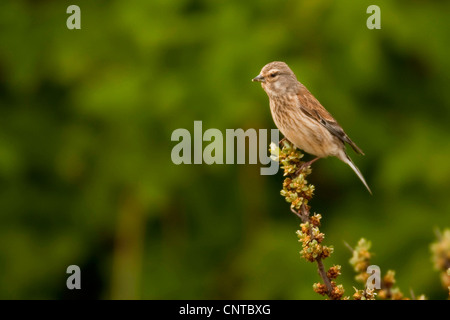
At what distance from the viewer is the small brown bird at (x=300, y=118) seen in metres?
5.36

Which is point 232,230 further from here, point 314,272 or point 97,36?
point 97,36

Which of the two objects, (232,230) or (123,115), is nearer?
(123,115)

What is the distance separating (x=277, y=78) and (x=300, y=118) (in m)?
0.45

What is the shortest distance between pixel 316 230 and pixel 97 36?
269 inches

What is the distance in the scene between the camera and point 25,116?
10164 mm

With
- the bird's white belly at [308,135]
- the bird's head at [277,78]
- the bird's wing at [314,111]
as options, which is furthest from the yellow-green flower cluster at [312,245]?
the bird's wing at [314,111]

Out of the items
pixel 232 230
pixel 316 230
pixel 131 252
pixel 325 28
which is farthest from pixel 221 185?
pixel 316 230

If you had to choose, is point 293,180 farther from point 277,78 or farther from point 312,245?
point 277,78

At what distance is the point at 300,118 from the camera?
573 centimetres

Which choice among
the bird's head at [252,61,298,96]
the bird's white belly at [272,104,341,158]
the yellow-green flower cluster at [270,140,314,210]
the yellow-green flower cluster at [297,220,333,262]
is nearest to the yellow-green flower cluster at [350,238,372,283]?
the yellow-green flower cluster at [297,220,333,262]

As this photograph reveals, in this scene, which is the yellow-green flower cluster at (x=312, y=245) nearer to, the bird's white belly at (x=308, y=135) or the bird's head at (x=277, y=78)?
the bird's white belly at (x=308, y=135)

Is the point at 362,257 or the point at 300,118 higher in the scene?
the point at 300,118

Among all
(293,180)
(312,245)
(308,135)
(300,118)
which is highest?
(300,118)

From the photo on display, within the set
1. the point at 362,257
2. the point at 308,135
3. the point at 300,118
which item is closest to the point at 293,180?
the point at 362,257
